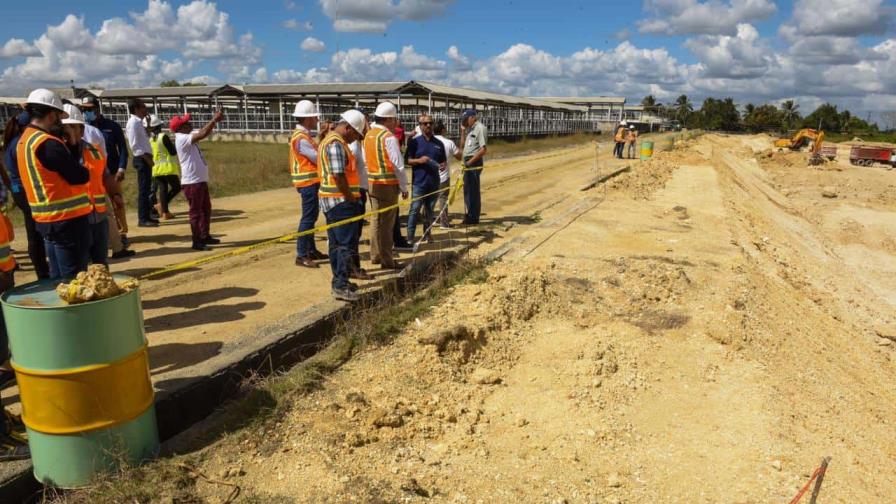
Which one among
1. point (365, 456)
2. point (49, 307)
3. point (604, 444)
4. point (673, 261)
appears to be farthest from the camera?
point (673, 261)

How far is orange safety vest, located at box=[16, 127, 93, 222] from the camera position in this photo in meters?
3.91

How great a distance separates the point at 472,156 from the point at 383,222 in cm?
300

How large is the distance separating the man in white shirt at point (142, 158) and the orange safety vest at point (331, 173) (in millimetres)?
4938

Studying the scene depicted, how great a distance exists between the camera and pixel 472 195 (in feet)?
30.9

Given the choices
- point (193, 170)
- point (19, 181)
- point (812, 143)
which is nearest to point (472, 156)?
point (193, 170)

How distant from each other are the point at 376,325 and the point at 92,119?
A: 19.0ft

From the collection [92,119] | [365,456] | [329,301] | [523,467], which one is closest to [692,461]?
[523,467]

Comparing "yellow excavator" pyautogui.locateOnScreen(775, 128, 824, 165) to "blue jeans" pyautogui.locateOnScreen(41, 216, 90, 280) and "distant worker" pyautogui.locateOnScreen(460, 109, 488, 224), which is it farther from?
"blue jeans" pyautogui.locateOnScreen(41, 216, 90, 280)

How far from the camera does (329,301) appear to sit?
5.33 metres

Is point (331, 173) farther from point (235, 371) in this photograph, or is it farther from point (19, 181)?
point (19, 181)

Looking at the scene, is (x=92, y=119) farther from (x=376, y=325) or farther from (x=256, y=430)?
(x=256, y=430)

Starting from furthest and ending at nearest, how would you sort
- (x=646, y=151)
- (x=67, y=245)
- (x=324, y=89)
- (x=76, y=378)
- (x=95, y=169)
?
(x=324, y=89)
(x=646, y=151)
(x=95, y=169)
(x=67, y=245)
(x=76, y=378)

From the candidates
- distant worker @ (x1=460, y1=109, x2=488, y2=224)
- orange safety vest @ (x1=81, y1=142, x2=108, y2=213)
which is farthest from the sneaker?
distant worker @ (x1=460, y1=109, x2=488, y2=224)

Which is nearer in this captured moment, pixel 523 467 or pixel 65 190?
pixel 523 467
